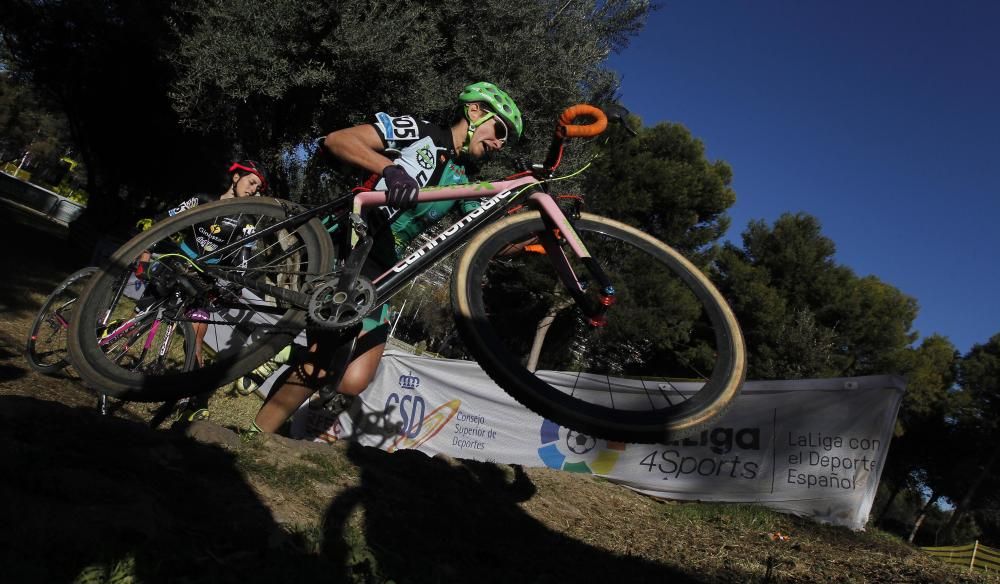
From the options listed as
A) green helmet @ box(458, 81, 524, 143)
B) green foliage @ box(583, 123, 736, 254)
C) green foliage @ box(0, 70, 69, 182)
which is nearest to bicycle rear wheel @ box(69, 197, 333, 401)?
green helmet @ box(458, 81, 524, 143)

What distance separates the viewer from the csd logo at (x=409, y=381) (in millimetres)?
10539

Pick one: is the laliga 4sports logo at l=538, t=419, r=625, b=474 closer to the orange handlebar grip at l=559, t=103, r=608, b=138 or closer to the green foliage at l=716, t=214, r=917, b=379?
the orange handlebar grip at l=559, t=103, r=608, b=138

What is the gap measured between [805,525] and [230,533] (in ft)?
20.9

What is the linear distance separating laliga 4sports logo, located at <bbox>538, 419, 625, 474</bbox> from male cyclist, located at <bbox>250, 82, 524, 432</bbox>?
548 cm

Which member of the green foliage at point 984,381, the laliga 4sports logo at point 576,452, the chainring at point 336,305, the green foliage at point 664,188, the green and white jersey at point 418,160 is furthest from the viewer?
the green foliage at point 984,381

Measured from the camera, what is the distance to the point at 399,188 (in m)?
3.34

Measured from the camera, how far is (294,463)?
3627 millimetres

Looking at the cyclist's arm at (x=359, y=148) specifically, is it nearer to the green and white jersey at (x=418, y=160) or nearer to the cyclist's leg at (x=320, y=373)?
the green and white jersey at (x=418, y=160)

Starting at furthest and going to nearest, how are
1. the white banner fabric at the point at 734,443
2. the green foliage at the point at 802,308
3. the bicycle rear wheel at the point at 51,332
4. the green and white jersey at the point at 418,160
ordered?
1. the green foliage at the point at 802,308
2. the white banner fabric at the point at 734,443
3. the bicycle rear wheel at the point at 51,332
4. the green and white jersey at the point at 418,160

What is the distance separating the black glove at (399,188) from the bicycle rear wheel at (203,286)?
0.46 meters

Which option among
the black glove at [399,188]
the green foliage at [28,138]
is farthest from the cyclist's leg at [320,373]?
the green foliage at [28,138]

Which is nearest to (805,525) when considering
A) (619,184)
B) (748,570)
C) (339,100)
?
(748,570)

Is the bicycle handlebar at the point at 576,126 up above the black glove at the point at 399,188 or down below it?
above

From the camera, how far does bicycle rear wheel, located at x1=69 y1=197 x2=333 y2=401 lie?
3.23 metres
